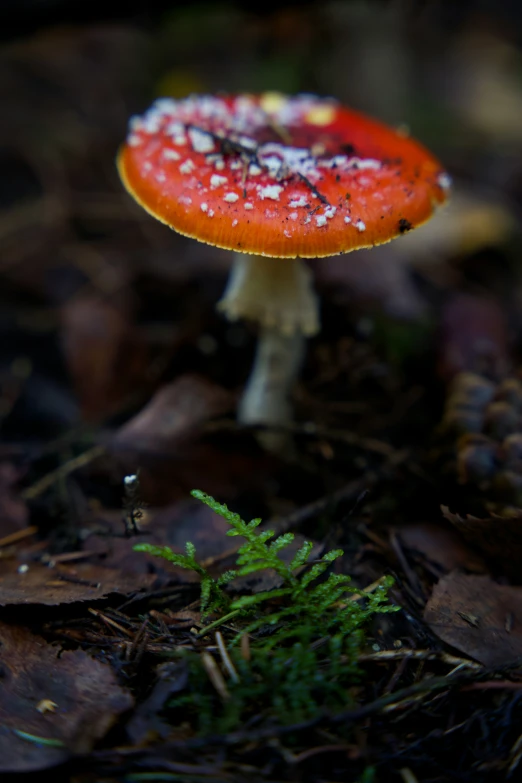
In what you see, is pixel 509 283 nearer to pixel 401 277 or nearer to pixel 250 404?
pixel 401 277

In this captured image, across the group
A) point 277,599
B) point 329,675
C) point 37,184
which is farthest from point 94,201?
point 329,675

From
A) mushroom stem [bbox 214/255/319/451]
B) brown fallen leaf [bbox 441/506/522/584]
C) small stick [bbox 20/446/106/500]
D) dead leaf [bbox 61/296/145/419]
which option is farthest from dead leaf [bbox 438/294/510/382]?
small stick [bbox 20/446/106/500]

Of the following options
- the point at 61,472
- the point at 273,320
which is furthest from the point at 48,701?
the point at 273,320

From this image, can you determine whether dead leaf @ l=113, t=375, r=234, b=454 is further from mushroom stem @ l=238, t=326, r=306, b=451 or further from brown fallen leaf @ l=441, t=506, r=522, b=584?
brown fallen leaf @ l=441, t=506, r=522, b=584

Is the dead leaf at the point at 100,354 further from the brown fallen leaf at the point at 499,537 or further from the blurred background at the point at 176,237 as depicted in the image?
the brown fallen leaf at the point at 499,537

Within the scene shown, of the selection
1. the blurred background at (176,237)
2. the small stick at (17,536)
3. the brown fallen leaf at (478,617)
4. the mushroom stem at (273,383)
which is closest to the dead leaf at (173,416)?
the blurred background at (176,237)

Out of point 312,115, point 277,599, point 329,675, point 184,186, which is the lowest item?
point 277,599

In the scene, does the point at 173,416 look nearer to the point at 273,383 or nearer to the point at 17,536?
the point at 273,383
